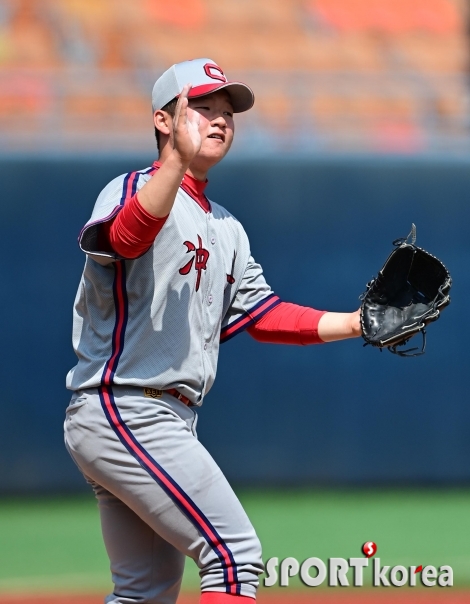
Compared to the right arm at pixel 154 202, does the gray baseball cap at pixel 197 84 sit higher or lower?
higher

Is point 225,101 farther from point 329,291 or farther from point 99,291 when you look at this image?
point 329,291

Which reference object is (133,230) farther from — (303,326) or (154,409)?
(303,326)

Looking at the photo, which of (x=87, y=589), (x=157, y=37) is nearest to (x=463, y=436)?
(x=87, y=589)

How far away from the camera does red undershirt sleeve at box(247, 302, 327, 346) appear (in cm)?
250

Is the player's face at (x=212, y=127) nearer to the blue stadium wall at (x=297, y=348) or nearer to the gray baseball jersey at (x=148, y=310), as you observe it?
the gray baseball jersey at (x=148, y=310)

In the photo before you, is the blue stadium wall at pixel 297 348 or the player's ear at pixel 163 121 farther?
the blue stadium wall at pixel 297 348

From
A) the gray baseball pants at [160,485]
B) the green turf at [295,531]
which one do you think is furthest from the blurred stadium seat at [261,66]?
the gray baseball pants at [160,485]

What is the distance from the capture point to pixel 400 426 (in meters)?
5.12

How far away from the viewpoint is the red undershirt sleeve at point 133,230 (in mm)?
1964

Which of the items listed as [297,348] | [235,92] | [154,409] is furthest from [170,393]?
[297,348]

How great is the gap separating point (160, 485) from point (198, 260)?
1.72ft

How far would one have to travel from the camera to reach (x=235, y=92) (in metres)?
2.33

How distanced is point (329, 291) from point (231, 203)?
2.30 feet

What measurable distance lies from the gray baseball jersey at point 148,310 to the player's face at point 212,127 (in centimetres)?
12
